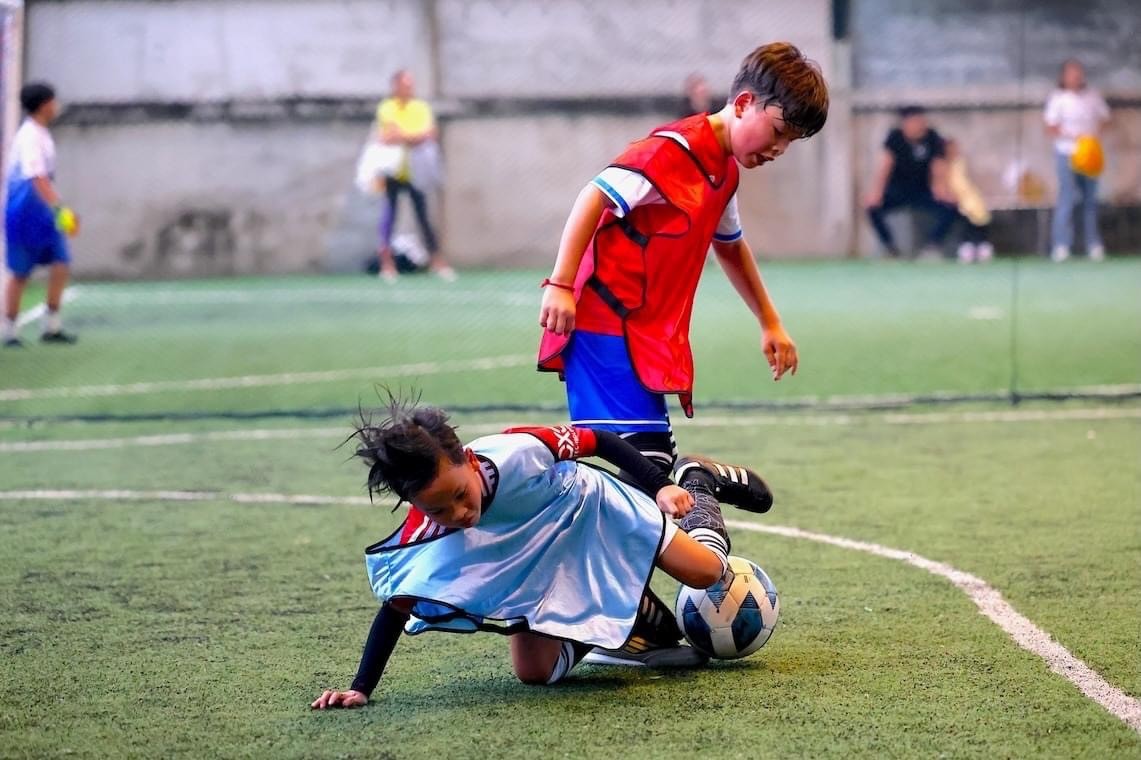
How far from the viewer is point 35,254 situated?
506 inches

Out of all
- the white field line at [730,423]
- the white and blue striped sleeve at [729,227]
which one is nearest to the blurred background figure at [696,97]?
the white field line at [730,423]

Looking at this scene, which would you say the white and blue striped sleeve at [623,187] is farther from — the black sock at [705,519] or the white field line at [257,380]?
the white field line at [257,380]

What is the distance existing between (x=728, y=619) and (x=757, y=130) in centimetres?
123

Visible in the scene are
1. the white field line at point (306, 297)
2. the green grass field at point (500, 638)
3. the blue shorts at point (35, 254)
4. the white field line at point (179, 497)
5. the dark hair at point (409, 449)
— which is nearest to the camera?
the dark hair at point (409, 449)

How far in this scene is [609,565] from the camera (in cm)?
407

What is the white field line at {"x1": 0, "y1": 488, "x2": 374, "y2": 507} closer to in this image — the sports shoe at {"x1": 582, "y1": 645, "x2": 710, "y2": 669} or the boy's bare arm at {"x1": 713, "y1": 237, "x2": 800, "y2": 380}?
the boy's bare arm at {"x1": 713, "y1": 237, "x2": 800, "y2": 380}

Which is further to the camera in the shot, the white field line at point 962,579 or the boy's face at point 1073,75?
the boy's face at point 1073,75

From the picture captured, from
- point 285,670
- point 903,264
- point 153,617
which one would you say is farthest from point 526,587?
point 903,264

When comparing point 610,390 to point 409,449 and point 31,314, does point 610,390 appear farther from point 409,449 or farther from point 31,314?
point 31,314

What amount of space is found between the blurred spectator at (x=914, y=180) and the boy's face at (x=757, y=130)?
15.8 meters

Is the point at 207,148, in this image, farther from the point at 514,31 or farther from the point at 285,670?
the point at 285,670

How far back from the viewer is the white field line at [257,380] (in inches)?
406

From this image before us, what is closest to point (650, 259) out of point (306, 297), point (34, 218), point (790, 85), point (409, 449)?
point (790, 85)

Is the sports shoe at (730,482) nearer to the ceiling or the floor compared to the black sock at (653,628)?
nearer to the ceiling
